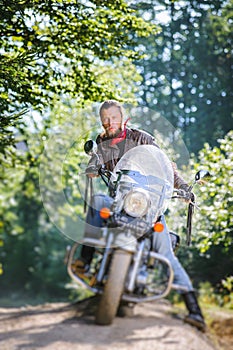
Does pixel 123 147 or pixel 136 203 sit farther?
pixel 123 147

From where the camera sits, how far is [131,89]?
5898mm

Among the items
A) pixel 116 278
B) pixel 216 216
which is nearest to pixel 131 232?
pixel 116 278

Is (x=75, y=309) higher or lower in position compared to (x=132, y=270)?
lower

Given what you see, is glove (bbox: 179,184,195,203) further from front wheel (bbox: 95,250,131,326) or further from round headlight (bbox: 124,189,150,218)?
front wheel (bbox: 95,250,131,326)

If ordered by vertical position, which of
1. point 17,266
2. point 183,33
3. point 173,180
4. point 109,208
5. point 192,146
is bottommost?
point 17,266

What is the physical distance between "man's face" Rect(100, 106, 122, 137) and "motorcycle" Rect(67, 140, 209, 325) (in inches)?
8.1

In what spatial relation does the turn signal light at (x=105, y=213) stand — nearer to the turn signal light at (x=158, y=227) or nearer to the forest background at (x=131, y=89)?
the turn signal light at (x=158, y=227)

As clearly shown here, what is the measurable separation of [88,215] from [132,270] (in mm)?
466

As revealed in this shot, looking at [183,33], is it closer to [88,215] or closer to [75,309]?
[88,215]

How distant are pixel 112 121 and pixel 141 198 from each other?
2.10 feet

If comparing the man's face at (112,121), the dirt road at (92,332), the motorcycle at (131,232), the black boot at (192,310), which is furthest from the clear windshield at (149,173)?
the dirt road at (92,332)

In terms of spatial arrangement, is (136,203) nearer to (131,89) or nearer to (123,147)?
(123,147)

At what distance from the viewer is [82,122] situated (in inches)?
190

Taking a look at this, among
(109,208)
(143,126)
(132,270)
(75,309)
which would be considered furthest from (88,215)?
(75,309)
